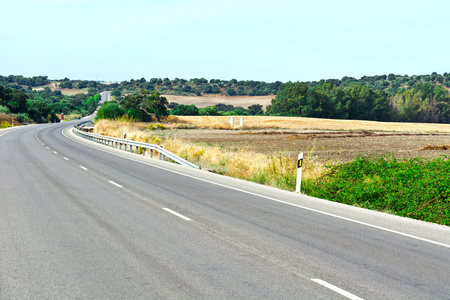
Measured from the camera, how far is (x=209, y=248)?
7.57 meters

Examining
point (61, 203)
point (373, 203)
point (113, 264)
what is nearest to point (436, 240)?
point (373, 203)

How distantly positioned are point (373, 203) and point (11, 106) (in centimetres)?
11596

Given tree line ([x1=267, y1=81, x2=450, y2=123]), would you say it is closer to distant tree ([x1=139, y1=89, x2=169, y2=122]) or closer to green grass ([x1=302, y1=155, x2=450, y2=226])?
distant tree ([x1=139, y1=89, x2=169, y2=122])

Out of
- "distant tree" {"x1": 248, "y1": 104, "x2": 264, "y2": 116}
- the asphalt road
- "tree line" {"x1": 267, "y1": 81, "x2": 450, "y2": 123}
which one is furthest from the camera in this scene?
"distant tree" {"x1": 248, "y1": 104, "x2": 264, "y2": 116}

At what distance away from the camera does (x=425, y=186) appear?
444 inches

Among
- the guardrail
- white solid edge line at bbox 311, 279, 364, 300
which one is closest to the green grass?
white solid edge line at bbox 311, 279, 364, 300

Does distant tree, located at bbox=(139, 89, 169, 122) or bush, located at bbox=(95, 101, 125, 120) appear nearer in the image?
bush, located at bbox=(95, 101, 125, 120)

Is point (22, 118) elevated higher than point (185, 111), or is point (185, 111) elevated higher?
point (185, 111)

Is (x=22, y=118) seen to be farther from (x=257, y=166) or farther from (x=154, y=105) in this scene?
(x=257, y=166)

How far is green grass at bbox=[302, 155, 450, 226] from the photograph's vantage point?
1084 cm

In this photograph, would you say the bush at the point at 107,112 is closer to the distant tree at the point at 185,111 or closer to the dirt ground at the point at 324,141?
the dirt ground at the point at 324,141

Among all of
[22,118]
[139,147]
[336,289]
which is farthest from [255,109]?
[336,289]

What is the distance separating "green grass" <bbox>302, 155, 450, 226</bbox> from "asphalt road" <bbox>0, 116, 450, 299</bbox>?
2.19 feet

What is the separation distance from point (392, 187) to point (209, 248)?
6427 mm
